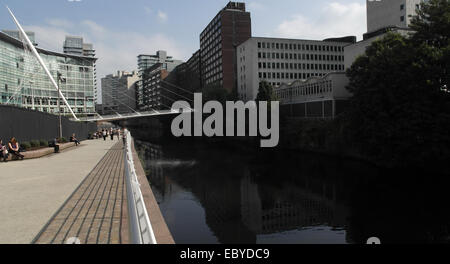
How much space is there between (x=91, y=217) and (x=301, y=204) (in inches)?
572

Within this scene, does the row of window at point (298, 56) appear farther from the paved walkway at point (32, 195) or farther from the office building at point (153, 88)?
the paved walkway at point (32, 195)

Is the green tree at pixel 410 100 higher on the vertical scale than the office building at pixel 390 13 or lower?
lower

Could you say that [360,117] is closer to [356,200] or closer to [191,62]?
[356,200]

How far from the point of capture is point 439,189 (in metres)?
21.8

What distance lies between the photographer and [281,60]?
8538 cm

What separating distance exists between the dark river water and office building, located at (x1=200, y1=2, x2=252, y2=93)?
215ft

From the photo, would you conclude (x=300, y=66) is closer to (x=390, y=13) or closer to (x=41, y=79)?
(x=390, y=13)

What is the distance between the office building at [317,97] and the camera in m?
43.6

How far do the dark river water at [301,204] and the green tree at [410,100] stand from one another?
7.06ft

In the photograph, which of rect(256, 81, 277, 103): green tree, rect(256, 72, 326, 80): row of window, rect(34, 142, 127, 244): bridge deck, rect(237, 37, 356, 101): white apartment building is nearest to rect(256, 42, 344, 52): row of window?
rect(237, 37, 356, 101): white apartment building

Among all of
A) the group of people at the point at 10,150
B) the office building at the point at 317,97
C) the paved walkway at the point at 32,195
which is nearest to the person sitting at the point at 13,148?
the group of people at the point at 10,150

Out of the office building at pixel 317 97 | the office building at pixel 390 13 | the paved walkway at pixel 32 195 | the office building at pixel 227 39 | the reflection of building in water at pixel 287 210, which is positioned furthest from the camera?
the office building at pixel 227 39

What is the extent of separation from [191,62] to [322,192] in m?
117
